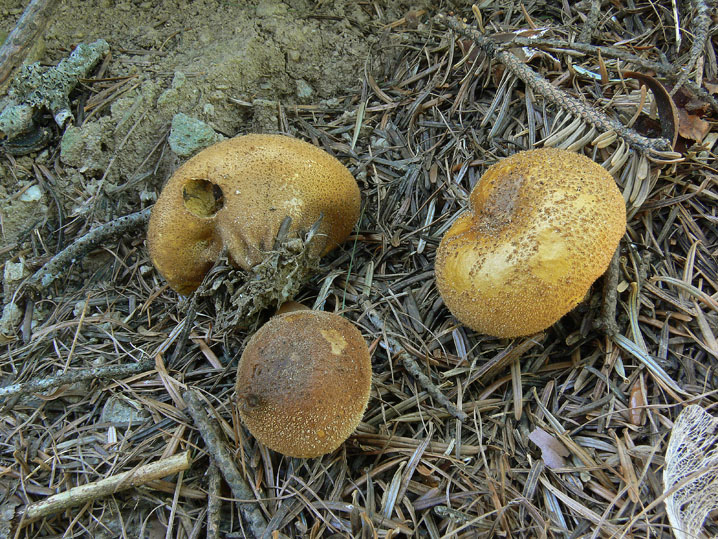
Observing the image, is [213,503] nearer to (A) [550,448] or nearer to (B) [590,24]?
(A) [550,448]

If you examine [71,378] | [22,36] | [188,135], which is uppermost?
[22,36]

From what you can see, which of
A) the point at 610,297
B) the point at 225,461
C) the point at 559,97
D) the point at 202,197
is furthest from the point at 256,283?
the point at 559,97

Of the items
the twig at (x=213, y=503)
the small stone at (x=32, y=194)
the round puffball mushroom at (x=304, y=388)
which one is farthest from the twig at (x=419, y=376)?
the small stone at (x=32, y=194)

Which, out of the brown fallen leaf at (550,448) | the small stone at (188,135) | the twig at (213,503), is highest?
the small stone at (188,135)

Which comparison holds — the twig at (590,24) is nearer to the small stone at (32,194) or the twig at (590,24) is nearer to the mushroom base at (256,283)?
the mushroom base at (256,283)

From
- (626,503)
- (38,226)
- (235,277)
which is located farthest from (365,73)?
(626,503)

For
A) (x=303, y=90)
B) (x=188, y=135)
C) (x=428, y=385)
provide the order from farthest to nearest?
(x=303, y=90) → (x=188, y=135) → (x=428, y=385)
